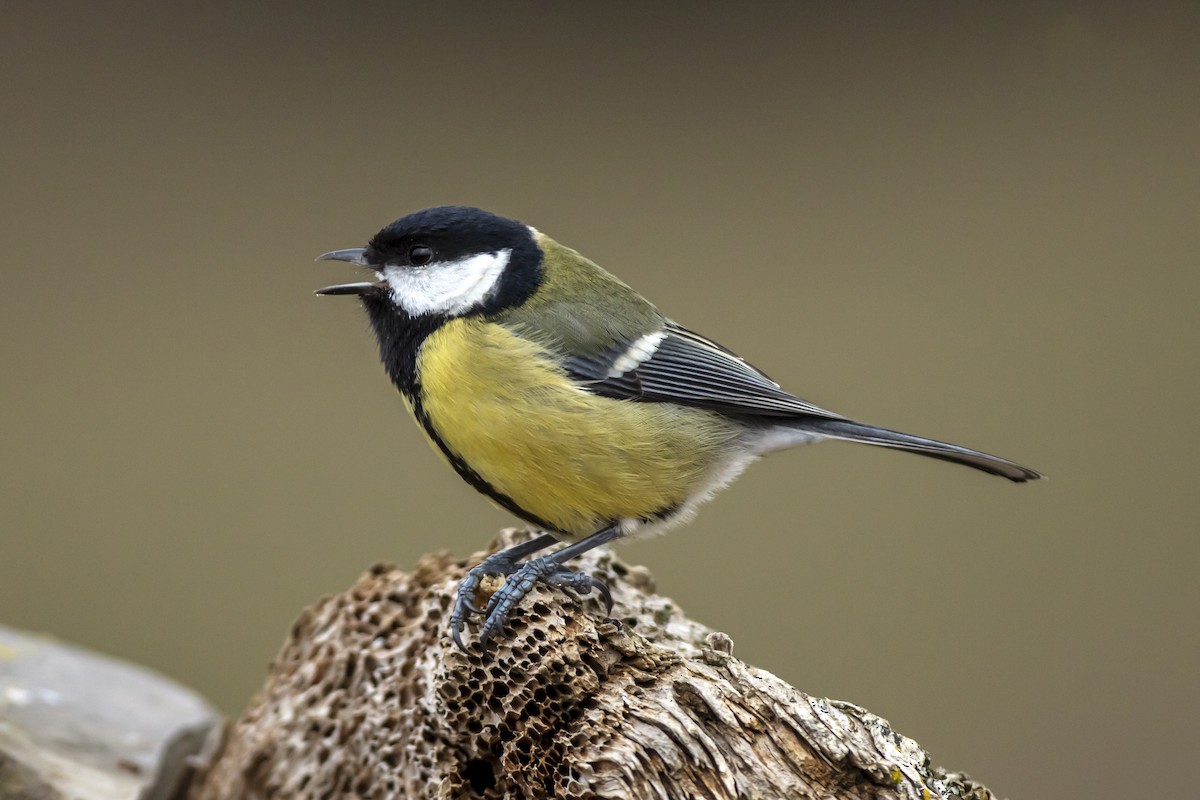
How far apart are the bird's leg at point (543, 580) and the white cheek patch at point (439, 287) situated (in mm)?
308

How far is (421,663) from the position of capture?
1154 millimetres

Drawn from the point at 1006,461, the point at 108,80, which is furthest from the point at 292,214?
the point at 1006,461

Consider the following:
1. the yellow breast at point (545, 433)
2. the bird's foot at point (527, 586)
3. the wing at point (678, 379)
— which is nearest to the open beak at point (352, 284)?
the yellow breast at point (545, 433)

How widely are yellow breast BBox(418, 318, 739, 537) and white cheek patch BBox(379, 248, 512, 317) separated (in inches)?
1.3

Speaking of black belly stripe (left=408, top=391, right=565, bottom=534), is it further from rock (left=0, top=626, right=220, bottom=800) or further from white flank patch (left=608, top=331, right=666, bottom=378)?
rock (left=0, top=626, right=220, bottom=800)

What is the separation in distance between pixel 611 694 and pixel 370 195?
70.3 inches

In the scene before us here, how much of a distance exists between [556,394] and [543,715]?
35 centimetres

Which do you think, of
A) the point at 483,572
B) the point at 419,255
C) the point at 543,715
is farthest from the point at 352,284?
the point at 543,715

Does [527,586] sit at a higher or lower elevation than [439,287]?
lower

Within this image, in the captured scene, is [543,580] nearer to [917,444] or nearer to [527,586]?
[527,586]

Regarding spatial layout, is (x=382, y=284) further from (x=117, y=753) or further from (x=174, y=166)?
(x=174, y=166)

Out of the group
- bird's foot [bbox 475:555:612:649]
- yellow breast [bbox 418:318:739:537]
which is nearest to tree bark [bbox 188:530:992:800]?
bird's foot [bbox 475:555:612:649]

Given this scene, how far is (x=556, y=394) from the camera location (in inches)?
45.9

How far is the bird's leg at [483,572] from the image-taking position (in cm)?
107
